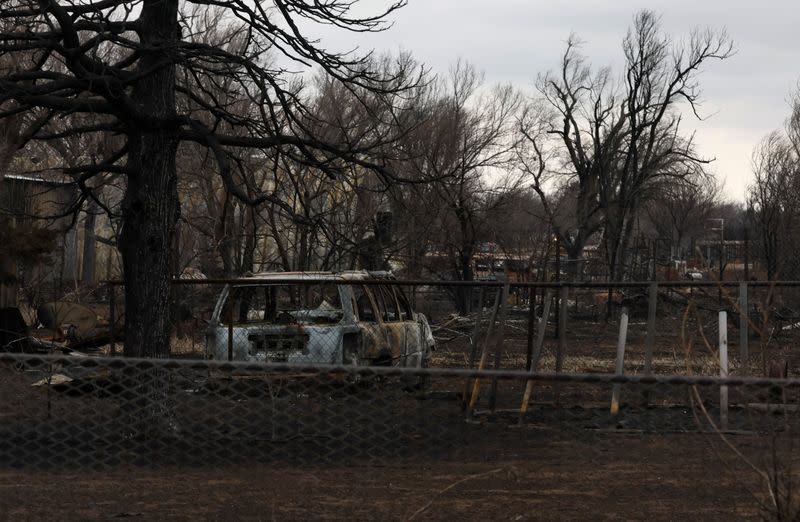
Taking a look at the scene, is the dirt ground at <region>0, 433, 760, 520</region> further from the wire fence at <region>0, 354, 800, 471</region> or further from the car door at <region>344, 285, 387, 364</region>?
the car door at <region>344, 285, 387, 364</region>

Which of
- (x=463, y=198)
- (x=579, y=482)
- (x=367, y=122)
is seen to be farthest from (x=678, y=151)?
(x=579, y=482)

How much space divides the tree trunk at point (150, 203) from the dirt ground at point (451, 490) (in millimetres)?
2827

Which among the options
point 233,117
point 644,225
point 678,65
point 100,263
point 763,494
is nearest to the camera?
point 763,494

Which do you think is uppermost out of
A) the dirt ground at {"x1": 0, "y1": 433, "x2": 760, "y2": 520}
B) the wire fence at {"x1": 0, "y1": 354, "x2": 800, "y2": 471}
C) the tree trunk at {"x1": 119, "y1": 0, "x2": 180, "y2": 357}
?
the tree trunk at {"x1": 119, "y1": 0, "x2": 180, "y2": 357}

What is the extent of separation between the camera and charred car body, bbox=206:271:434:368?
11305 millimetres

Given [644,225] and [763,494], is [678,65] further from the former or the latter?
[644,225]

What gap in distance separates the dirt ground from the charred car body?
458 cm

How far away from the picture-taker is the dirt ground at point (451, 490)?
166 inches

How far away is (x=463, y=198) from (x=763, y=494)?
22.4 meters

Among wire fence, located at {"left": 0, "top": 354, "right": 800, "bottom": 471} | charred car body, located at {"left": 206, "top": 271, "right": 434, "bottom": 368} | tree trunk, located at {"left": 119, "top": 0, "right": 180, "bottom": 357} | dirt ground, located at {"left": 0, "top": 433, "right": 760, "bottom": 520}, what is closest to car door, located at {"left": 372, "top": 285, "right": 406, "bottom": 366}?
charred car body, located at {"left": 206, "top": 271, "right": 434, "bottom": 368}

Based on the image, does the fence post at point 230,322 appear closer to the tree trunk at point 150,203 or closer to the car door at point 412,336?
the tree trunk at point 150,203

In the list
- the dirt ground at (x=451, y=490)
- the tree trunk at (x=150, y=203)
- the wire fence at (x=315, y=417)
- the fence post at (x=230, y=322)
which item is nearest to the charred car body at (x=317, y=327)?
the fence post at (x=230, y=322)

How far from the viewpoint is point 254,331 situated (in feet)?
37.8

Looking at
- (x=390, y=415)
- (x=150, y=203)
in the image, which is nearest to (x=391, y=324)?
(x=150, y=203)
